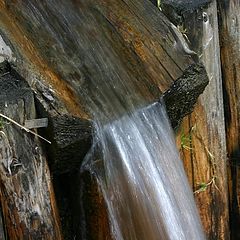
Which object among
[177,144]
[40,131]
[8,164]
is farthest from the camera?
[177,144]

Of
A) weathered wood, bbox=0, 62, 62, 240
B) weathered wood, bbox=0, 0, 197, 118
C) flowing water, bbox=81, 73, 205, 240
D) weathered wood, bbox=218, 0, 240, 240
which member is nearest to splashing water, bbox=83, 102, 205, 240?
flowing water, bbox=81, 73, 205, 240

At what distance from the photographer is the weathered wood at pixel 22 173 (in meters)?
2.54

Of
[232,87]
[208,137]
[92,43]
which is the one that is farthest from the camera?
[232,87]

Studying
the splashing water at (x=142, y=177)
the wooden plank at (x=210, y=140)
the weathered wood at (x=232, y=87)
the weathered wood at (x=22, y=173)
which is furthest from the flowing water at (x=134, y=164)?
the weathered wood at (x=232, y=87)

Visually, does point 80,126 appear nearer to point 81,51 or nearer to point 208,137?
point 81,51

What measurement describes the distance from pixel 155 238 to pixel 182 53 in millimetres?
837

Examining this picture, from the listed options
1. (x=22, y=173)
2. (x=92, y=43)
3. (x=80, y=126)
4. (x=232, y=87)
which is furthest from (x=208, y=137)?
(x=22, y=173)

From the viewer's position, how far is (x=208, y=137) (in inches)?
144

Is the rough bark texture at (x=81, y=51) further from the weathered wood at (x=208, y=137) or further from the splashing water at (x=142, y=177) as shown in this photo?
the weathered wood at (x=208, y=137)

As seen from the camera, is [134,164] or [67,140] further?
[134,164]

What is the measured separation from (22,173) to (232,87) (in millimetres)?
1589

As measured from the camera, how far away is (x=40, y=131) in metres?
2.69

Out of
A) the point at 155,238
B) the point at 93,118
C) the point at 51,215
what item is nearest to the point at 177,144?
the point at 155,238

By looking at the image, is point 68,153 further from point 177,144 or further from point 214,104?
point 214,104
